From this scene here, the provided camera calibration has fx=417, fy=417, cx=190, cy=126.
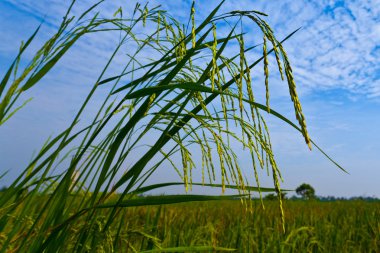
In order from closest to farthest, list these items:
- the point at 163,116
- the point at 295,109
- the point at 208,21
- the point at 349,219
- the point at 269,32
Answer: the point at 295,109 < the point at 269,32 < the point at 208,21 < the point at 163,116 < the point at 349,219

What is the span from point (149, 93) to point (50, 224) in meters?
0.50

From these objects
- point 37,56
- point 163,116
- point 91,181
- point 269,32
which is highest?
point 37,56

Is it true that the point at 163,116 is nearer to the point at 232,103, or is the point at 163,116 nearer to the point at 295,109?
the point at 232,103

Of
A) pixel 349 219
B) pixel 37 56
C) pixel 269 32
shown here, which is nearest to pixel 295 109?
pixel 269 32

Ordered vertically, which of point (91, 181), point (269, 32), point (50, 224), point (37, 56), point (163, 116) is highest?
point (37, 56)

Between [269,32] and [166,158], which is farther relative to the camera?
[166,158]

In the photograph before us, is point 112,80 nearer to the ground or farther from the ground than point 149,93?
farther from the ground

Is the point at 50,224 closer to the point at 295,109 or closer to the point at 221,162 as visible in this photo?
the point at 221,162

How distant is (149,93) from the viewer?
3.44 feet

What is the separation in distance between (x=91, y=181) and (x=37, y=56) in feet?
1.43

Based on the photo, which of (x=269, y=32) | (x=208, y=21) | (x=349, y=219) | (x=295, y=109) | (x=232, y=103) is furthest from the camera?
(x=349, y=219)

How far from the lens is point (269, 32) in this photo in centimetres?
96

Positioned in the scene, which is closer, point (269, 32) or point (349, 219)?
point (269, 32)

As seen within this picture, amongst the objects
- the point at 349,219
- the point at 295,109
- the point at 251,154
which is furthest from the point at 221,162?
the point at 349,219
